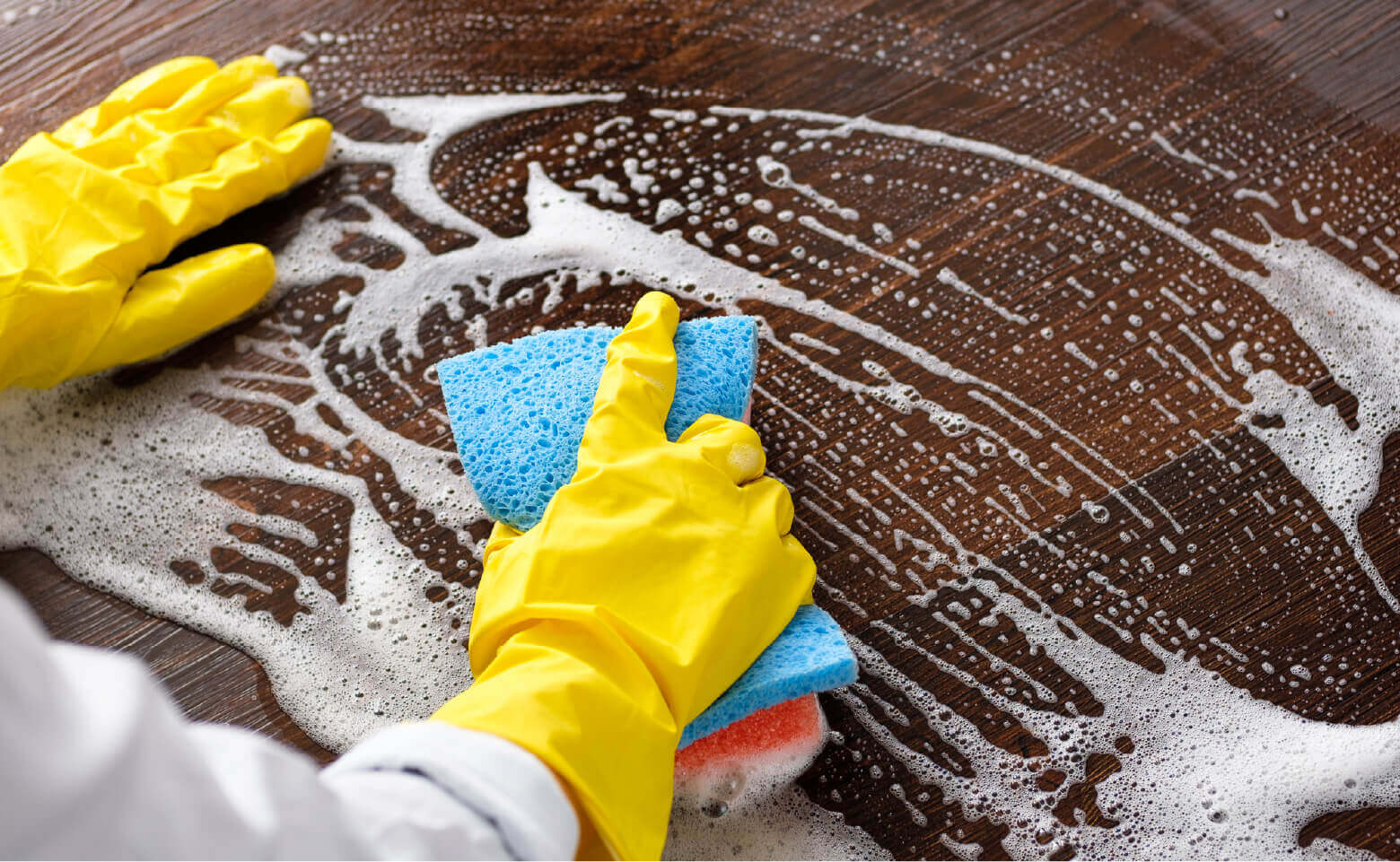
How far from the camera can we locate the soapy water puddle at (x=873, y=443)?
75 centimetres

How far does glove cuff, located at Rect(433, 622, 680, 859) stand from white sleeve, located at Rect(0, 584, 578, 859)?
0.03 m

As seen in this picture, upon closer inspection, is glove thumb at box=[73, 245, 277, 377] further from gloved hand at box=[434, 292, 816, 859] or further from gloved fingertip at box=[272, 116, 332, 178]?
gloved hand at box=[434, 292, 816, 859]

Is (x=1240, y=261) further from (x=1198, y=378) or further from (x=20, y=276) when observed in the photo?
(x=20, y=276)

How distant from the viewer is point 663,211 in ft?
3.11

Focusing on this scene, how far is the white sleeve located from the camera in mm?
346

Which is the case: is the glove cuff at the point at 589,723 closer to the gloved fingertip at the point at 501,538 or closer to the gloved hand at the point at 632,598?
the gloved hand at the point at 632,598

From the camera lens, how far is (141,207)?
2.82 feet

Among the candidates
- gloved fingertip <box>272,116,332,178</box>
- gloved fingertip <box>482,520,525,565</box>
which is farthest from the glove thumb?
gloved fingertip <box>482,520,525,565</box>

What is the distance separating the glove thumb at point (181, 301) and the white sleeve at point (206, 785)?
1.77 ft

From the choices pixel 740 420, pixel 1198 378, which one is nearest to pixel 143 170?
pixel 740 420

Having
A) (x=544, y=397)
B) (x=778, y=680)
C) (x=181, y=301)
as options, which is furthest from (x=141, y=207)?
(x=778, y=680)

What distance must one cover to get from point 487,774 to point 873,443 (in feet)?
1.54

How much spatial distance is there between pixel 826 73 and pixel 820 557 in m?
0.51

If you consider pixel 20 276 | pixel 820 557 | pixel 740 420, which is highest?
pixel 20 276
